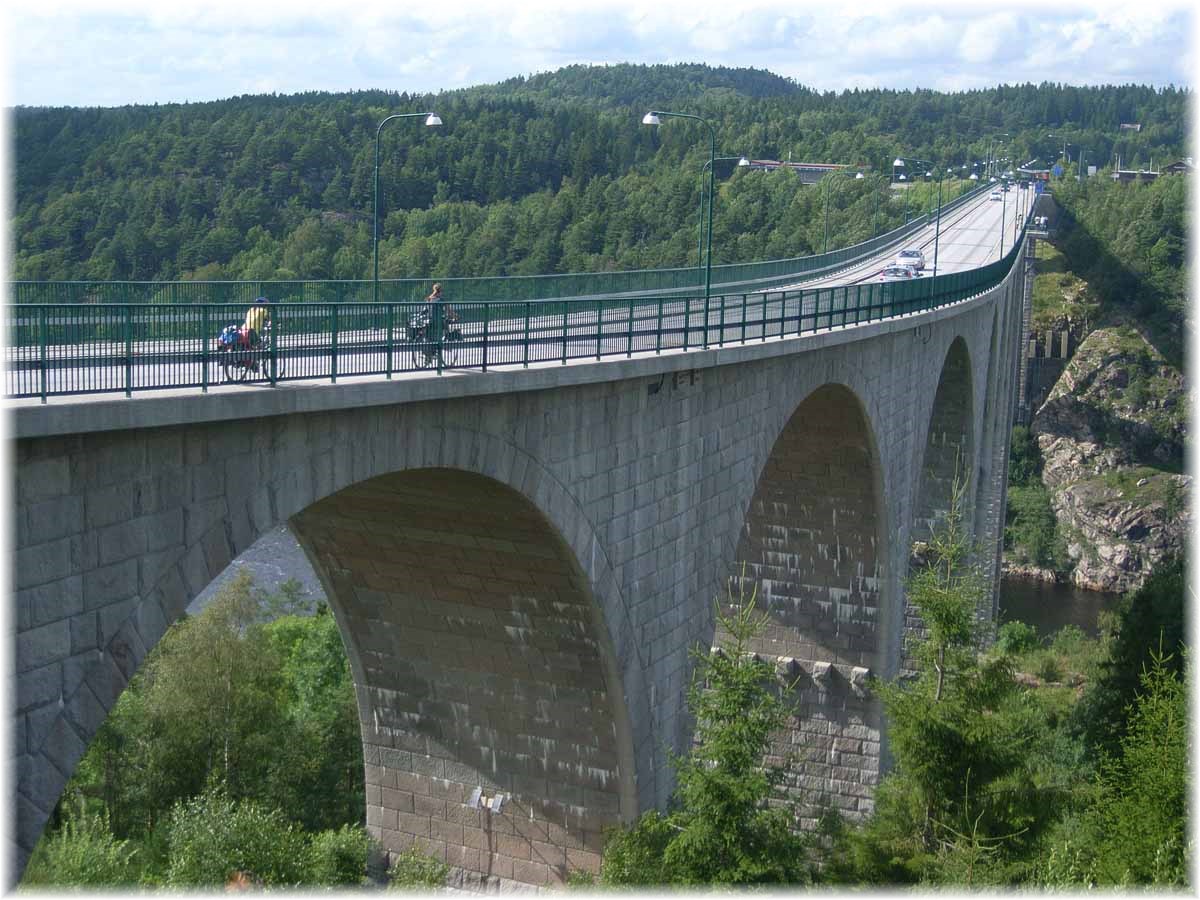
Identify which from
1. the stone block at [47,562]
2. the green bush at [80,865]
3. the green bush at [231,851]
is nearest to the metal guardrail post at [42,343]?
the stone block at [47,562]

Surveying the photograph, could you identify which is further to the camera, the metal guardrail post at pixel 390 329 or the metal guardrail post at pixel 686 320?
the metal guardrail post at pixel 686 320

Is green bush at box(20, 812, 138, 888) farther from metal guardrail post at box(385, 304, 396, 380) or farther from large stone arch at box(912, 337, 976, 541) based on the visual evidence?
large stone arch at box(912, 337, 976, 541)

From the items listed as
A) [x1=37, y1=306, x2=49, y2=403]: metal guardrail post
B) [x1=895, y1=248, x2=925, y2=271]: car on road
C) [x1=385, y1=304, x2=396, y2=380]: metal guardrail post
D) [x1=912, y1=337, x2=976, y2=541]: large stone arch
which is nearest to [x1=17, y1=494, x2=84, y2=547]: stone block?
[x1=37, y1=306, x2=49, y2=403]: metal guardrail post

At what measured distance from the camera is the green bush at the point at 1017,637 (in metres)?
62.9

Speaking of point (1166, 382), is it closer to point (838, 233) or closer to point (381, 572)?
point (838, 233)

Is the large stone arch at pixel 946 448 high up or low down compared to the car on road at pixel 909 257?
down

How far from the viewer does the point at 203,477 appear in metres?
13.4

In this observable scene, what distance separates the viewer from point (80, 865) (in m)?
22.7

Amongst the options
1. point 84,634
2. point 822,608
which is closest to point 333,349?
point 84,634

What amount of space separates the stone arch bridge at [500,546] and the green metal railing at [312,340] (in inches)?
20.8

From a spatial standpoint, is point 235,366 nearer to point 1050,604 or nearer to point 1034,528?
point 1050,604

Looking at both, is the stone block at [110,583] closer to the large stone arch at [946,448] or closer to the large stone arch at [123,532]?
the large stone arch at [123,532]

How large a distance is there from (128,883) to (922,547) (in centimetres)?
2887

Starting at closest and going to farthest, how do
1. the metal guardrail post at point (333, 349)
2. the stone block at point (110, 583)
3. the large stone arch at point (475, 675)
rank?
the stone block at point (110, 583), the metal guardrail post at point (333, 349), the large stone arch at point (475, 675)
